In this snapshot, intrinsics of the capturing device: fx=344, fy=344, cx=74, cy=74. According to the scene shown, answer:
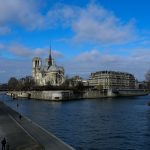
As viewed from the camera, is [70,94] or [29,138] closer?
[29,138]

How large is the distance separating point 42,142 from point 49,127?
59.2 ft

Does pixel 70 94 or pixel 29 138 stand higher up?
pixel 70 94

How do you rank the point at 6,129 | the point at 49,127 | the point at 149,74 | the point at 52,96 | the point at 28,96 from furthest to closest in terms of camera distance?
the point at 28,96 → the point at 52,96 → the point at 149,74 → the point at 49,127 → the point at 6,129

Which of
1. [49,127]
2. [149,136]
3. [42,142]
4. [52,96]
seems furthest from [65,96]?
[42,142]

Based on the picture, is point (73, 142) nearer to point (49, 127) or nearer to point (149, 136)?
point (149, 136)

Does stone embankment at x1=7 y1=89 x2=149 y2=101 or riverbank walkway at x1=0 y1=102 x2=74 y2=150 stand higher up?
stone embankment at x1=7 y1=89 x2=149 y2=101

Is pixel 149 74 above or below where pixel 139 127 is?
above

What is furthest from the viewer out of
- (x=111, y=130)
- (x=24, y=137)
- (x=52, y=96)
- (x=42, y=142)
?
(x=52, y=96)

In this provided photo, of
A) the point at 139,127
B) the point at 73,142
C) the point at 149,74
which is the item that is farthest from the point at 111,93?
the point at 73,142

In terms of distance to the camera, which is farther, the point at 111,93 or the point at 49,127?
the point at 111,93

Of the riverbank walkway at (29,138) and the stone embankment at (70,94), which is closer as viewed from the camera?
the riverbank walkway at (29,138)

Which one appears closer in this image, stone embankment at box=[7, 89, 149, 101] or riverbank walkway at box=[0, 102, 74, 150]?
riverbank walkway at box=[0, 102, 74, 150]

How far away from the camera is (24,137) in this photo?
99.3ft

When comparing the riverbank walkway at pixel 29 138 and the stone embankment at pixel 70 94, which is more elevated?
the stone embankment at pixel 70 94
